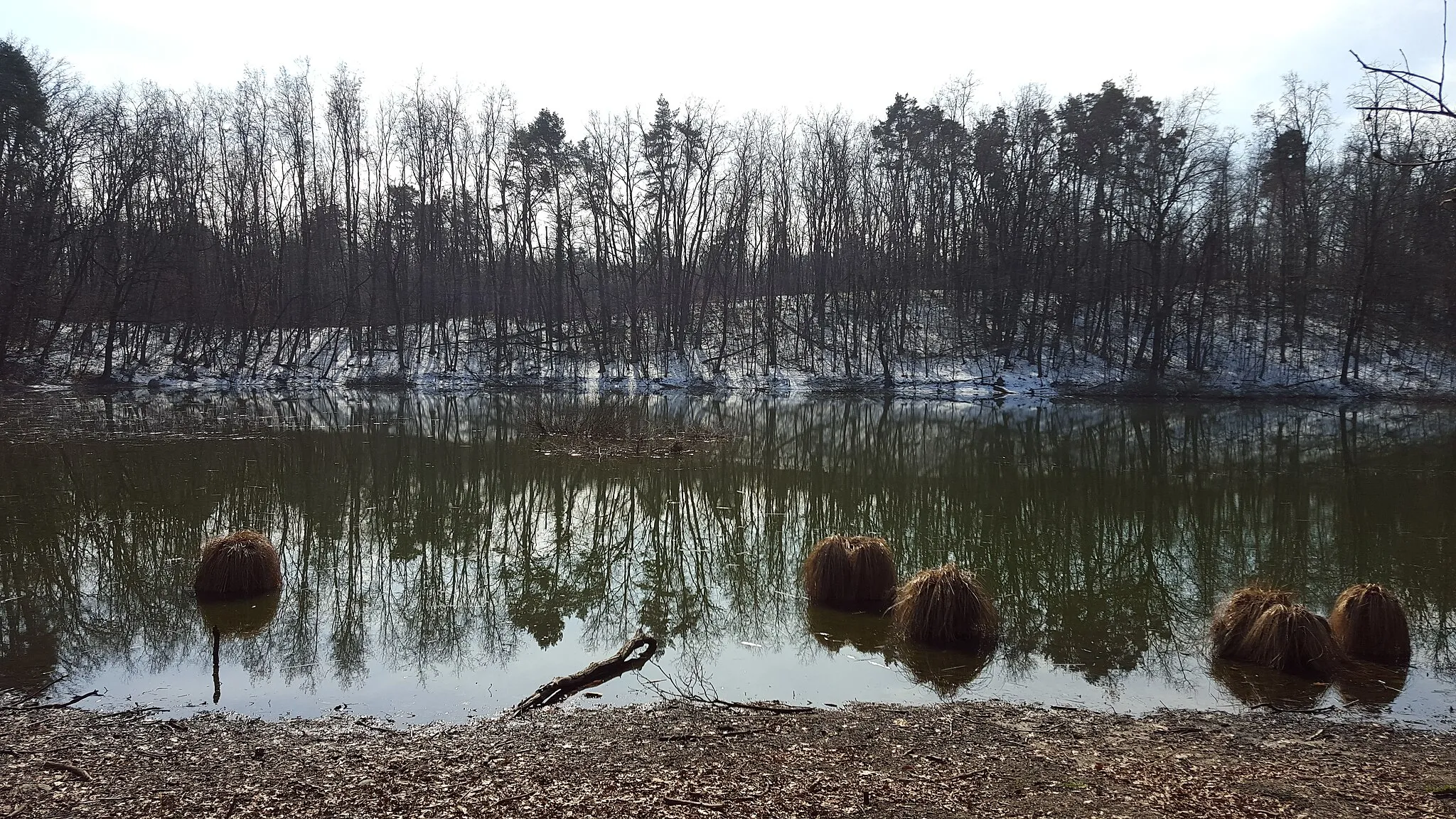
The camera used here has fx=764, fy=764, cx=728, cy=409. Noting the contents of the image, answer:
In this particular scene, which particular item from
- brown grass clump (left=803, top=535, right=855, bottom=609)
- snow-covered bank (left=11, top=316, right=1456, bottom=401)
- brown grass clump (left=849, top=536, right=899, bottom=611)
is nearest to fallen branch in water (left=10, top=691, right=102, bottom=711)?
brown grass clump (left=803, top=535, right=855, bottom=609)

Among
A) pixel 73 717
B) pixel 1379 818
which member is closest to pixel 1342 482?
pixel 1379 818

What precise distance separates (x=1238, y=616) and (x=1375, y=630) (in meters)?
1.14

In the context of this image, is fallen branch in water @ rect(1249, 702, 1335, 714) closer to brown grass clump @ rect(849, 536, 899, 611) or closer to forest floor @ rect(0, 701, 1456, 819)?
forest floor @ rect(0, 701, 1456, 819)

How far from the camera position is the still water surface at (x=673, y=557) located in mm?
6457

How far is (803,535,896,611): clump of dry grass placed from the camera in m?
8.47

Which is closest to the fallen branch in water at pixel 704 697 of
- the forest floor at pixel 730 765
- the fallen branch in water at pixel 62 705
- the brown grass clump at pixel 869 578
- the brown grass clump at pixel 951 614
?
the forest floor at pixel 730 765

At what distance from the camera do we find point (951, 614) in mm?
7262

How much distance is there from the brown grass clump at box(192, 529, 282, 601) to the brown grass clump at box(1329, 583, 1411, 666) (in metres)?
10.9

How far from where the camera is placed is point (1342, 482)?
15930 mm

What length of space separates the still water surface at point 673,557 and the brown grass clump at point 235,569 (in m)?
0.30

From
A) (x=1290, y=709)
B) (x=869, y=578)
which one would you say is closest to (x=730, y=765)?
(x=869, y=578)

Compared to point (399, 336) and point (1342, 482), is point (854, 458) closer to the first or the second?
point (1342, 482)

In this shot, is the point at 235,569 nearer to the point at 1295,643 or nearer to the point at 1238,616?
the point at 1238,616

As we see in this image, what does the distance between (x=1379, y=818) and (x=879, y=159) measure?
5321cm
